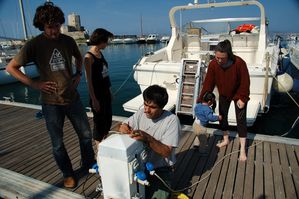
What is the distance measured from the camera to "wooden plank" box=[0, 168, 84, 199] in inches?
116

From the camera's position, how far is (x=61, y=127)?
2869mm

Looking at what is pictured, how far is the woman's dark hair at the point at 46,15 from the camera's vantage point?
7.92 ft

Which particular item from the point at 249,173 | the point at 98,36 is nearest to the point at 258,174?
the point at 249,173

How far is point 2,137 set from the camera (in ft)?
16.1

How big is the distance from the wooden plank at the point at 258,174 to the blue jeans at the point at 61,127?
2090 mm

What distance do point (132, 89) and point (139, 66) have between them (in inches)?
230

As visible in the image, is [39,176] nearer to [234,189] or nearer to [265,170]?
[234,189]

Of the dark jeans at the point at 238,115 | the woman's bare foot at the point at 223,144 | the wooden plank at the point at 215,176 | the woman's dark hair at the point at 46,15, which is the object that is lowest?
the wooden plank at the point at 215,176

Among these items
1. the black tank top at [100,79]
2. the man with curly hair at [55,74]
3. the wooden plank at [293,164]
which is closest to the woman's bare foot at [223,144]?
the wooden plank at [293,164]

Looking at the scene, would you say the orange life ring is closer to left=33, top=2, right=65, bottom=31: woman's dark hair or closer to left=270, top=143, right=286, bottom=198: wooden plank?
left=270, top=143, right=286, bottom=198: wooden plank

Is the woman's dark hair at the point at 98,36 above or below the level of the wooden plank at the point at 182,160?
above

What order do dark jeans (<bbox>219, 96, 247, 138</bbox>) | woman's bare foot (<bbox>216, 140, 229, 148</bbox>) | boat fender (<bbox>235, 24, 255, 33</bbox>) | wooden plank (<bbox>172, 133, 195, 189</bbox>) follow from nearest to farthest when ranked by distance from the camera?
1. wooden plank (<bbox>172, 133, 195, 189</bbox>)
2. dark jeans (<bbox>219, 96, 247, 138</bbox>)
3. woman's bare foot (<bbox>216, 140, 229, 148</bbox>)
4. boat fender (<bbox>235, 24, 255, 33</bbox>)

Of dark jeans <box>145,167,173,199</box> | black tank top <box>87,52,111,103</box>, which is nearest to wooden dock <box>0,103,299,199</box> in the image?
dark jeans <box>145,167,173,199</box>

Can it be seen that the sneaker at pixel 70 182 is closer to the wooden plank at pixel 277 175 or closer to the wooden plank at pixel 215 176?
the wooden plank at pixel 215 176
